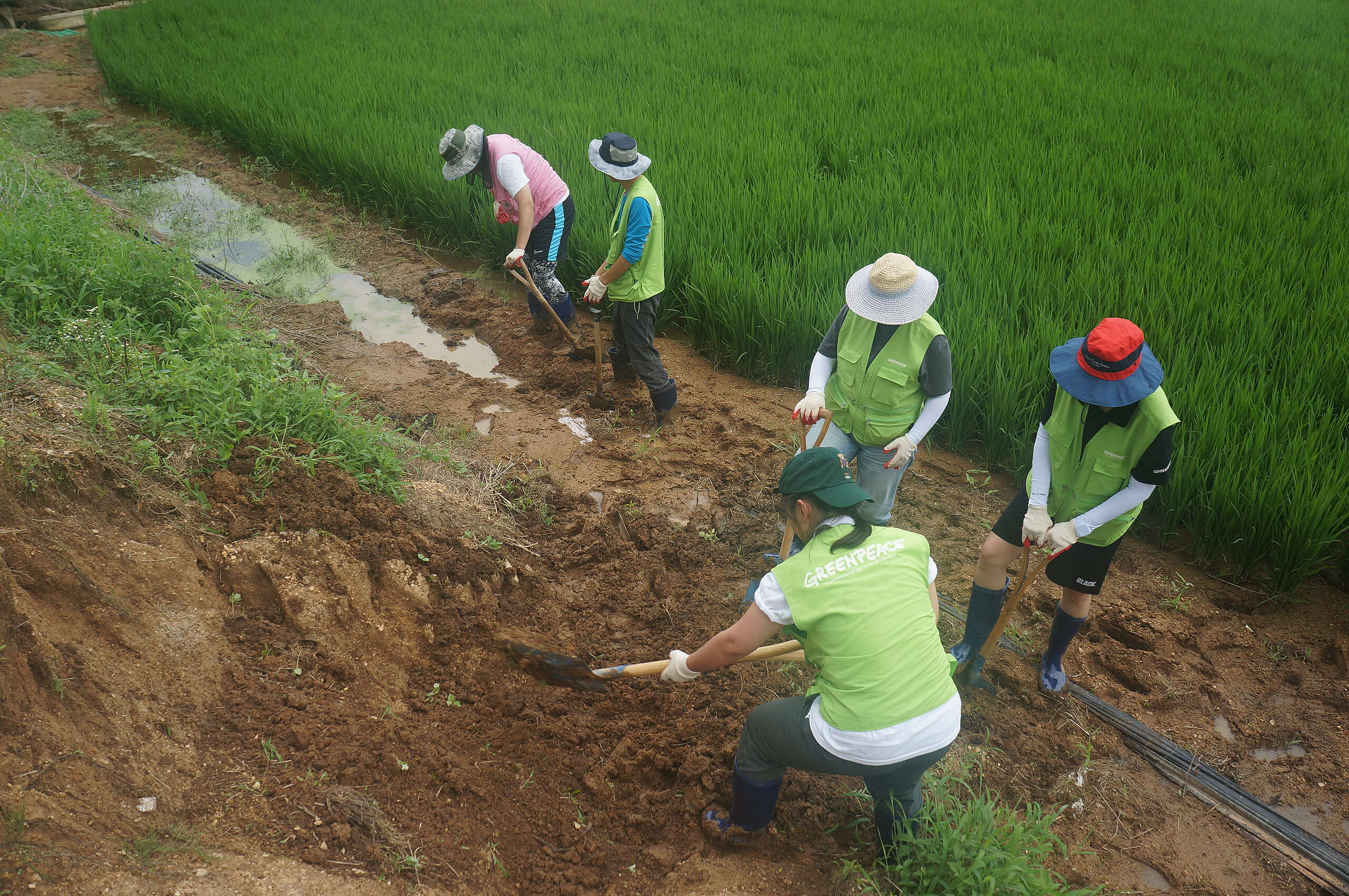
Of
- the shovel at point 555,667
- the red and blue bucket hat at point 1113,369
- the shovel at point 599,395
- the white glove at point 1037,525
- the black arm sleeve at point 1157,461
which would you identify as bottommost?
the shovel at point 555,667

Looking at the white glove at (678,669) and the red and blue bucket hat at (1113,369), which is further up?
the red and blue bucket hat at (1113,369)

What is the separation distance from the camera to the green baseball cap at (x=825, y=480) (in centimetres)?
189

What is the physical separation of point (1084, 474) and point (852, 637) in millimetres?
1137

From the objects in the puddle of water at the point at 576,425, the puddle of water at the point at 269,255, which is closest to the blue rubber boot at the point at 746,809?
the puddle of water at the point at 576,425

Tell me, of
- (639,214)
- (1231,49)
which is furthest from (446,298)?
(1231,49)

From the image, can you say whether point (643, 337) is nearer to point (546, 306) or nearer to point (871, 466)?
point (546, 306)

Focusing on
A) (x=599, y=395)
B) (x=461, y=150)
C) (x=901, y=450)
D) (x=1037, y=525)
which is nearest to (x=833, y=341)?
(x=901, y=450)

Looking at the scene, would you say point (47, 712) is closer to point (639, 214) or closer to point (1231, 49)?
point (639, 214)

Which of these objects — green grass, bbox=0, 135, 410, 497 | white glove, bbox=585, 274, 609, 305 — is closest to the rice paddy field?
white glove, bbox=585, 274, 609, 305

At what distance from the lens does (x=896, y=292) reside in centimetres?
259

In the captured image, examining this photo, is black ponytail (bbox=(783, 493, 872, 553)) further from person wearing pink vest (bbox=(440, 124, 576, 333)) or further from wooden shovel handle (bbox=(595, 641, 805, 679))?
person wearing pink vest (bbox=(440, 124, 576, 333))

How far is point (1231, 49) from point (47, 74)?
14246 mm

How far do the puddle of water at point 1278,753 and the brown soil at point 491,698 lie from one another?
0.02m

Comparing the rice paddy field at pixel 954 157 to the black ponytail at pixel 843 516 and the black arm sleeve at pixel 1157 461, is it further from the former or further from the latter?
the black ponytail at pixel 843 516
